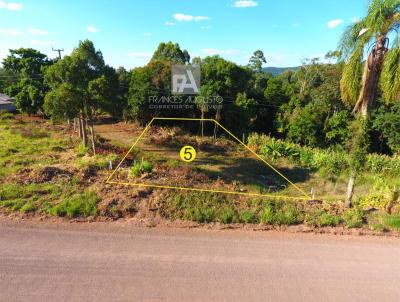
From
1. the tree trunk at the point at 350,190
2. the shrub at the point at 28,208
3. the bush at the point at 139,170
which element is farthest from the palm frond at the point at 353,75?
the shrub at the point at 28,208

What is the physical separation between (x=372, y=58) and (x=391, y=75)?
23.8 inches

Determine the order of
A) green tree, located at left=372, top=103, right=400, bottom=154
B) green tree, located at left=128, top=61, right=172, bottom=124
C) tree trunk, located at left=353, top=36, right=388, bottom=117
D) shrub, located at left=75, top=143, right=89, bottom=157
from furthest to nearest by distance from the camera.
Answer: green tree, located at left=372, top=103, right=400, bottom=154, green tree, located at left=128, top=61, right=172, bottom=124, shrub, located at left=75, top=143, right=89, bottom=157, tree trunk, located at left=353, top=36, right=388, bottom=117

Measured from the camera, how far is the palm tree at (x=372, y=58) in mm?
6621

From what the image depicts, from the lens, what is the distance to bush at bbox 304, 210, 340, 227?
7148 mm

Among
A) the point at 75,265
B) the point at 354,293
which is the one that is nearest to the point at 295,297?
the point at 354,293

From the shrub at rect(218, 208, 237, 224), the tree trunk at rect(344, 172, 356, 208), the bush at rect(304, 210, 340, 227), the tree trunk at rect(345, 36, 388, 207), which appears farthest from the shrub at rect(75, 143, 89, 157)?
the tree trunk at rect(345, 36, 388, 207)

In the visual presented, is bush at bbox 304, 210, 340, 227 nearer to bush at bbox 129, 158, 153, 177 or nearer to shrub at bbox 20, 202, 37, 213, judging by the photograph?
bush at bbox 129, 158, 153, 177

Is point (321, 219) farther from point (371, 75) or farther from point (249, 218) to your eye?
point (371, 75)

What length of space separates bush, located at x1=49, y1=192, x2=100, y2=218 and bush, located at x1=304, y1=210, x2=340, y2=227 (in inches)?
212

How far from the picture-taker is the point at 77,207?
7.37 metres

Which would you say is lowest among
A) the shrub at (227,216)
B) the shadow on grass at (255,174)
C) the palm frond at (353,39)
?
the shadow on grass at (255,174)

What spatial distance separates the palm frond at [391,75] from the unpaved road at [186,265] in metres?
3.50

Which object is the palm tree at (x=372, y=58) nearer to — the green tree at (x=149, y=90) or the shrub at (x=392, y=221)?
the shrub at (x=392, y=221)

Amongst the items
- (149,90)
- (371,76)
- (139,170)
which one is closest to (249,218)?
(139,170)
